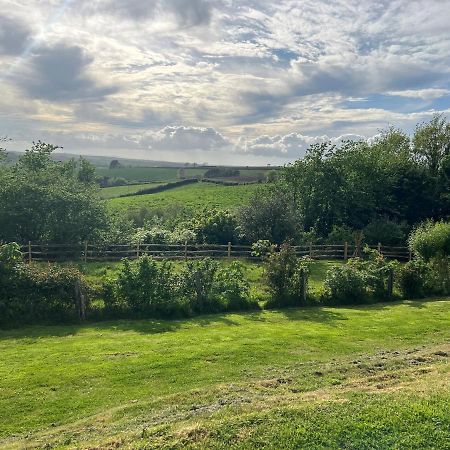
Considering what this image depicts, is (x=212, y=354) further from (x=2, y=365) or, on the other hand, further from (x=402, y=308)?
(x=402, y=308)

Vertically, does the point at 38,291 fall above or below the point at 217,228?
below

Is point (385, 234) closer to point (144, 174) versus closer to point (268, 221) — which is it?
point (268, 221)

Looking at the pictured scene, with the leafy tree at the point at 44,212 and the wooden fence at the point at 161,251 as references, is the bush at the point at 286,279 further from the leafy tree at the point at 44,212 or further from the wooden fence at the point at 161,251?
the leafy tree at the point at 44,212

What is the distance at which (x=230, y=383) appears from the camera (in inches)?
378

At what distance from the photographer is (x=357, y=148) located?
37.7 m

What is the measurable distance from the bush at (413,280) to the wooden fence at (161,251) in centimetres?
692

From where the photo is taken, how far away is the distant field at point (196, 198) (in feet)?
155

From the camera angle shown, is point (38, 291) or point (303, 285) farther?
point (303, 285)

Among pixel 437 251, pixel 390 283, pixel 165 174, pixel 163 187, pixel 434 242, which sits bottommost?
pixel 390 283

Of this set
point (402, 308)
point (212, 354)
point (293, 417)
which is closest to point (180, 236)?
point (402, 308)

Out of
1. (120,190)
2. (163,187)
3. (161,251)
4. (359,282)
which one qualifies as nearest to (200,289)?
(359,282)

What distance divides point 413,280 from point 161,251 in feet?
47.9

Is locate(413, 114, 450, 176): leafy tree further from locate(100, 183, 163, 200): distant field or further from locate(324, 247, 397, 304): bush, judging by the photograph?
locate(100, 183, 163, 200): distant field

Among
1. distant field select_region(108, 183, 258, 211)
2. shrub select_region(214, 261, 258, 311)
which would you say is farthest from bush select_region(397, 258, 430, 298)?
distant field select_region(108, 183, 258, 211)
